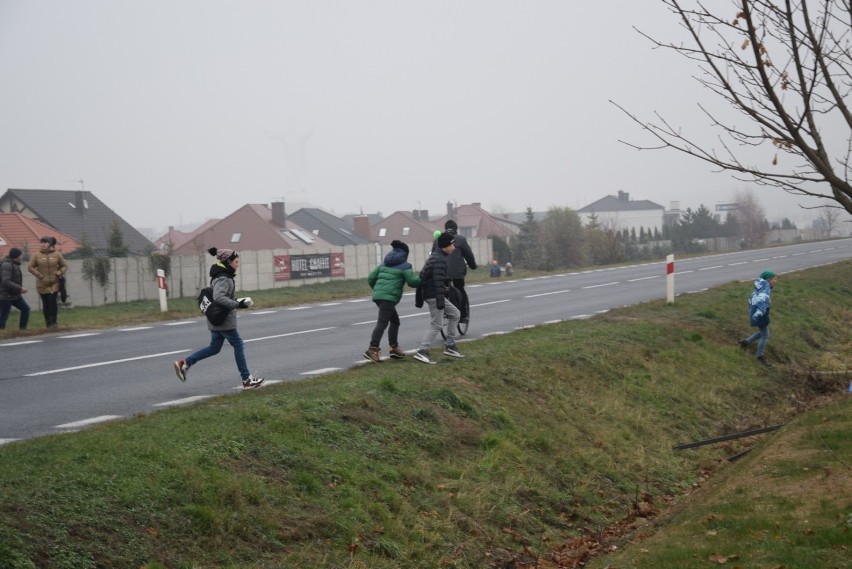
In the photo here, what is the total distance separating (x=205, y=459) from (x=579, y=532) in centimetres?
377

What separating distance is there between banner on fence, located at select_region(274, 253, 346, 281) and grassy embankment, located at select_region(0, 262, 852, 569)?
23.7m

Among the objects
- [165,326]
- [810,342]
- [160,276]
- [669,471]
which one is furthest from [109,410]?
[810,342]

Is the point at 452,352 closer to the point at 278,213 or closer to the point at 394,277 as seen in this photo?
the point at 394,277

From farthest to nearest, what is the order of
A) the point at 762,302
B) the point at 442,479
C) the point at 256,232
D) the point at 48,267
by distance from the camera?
the point at 256,232
the point at 48,267
the point at 762,302
the point at 442,479

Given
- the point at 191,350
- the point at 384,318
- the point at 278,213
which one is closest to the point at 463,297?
the point at 384,318

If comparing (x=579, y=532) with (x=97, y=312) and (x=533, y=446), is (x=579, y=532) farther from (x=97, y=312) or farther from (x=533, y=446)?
(x=97, y=312)

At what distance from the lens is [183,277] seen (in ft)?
103

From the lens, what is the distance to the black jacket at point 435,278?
498 inches

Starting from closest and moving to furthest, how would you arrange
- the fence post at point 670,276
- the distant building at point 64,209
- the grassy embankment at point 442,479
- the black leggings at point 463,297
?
the grassy embankment at point 442,479 → the black leggings at point 463,297 → the fence post at point 670,276 → the distant building at point 64,209

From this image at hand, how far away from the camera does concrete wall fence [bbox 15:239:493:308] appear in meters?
27.3

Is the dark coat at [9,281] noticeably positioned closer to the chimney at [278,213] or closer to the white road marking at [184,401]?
the white road marking at [184,401]

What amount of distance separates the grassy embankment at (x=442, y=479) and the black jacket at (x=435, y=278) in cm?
92

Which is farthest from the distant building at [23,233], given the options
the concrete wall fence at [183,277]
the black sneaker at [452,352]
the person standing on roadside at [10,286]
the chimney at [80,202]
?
the black sneaker at [452,352]

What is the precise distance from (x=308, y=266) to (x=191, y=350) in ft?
78.4
